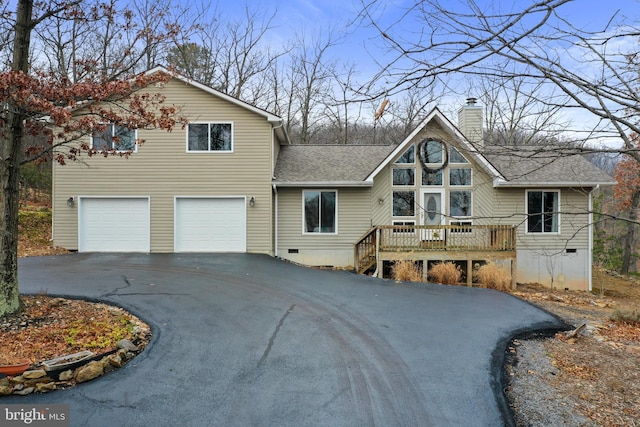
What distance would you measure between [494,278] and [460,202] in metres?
3.33

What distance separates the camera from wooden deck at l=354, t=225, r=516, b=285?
11.8 metres

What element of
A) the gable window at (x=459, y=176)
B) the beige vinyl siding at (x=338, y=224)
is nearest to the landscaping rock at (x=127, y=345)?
the beige vinyl siding at (x=338, y=224)

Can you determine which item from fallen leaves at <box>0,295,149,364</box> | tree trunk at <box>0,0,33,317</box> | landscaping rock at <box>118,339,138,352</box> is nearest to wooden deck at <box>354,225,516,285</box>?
fallen leaves at <box>0,295,149,364</box>

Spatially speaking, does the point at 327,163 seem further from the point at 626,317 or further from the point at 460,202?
the point at 626,317

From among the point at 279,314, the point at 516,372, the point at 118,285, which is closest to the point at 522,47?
the point at 516,372

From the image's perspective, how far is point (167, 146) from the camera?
1291 cm

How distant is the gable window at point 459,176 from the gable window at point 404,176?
4.54 feet

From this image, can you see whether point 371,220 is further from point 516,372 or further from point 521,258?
point 516,372

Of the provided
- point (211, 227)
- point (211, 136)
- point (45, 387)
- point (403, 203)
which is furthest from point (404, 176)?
point (45, 387)

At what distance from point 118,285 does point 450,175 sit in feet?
36.3

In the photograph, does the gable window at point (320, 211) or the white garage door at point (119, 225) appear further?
the gable window at point (320, 211)

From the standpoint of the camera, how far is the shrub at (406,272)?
1116 cm

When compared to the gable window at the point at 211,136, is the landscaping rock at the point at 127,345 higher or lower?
lower

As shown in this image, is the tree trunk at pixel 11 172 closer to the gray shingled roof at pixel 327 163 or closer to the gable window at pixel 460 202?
the gray shingled roof at pixel 327 163
